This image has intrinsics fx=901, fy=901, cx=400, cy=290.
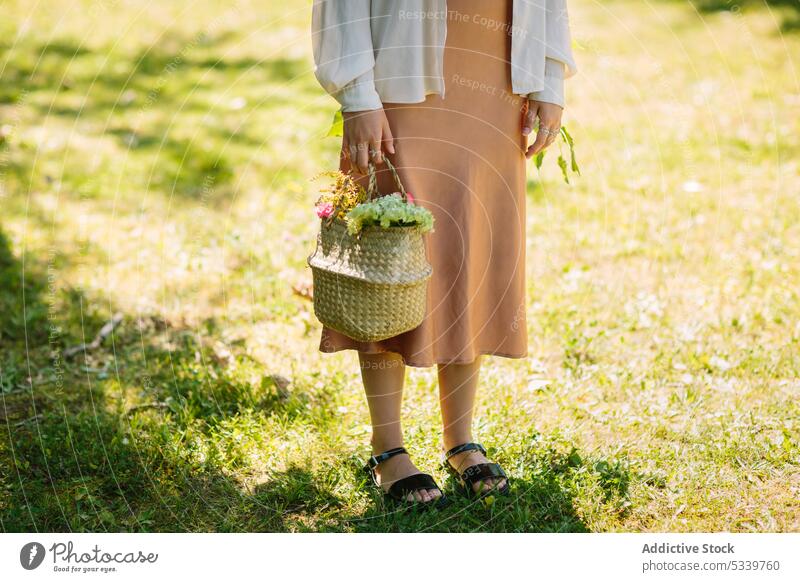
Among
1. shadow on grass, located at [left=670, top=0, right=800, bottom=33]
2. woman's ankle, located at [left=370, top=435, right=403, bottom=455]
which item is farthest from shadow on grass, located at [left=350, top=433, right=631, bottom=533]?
shadow on grass, located at [left=670, top=0, right=800, bottom=33]

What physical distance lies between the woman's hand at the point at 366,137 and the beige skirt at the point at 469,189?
54 millimetres

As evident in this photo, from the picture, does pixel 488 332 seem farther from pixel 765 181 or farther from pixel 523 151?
pixel 765 181

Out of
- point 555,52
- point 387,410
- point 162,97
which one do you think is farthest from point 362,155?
point 162,97

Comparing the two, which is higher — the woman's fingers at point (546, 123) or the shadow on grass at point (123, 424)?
the woman's fingers at point (546, 123)

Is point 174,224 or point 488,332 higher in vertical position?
point 174,224

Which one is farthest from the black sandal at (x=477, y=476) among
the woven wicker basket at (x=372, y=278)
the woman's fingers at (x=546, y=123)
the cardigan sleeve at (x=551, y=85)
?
the cardigan sleeve at (x=551, y=85)

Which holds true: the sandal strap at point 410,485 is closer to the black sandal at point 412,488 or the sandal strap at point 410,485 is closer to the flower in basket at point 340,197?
the black sandal at point 412,488

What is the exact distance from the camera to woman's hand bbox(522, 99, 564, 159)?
2.54 m

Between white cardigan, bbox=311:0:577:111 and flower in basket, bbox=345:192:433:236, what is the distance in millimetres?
258

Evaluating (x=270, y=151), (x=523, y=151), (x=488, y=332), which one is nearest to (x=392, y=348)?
(x=488, y=332)

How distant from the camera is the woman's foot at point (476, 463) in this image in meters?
2.71

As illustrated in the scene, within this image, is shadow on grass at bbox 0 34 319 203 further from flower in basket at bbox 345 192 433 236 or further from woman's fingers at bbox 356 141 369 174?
flower in basket at bbox 345 192 433 236

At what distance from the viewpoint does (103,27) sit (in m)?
7.75

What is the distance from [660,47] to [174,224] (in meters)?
4.69
